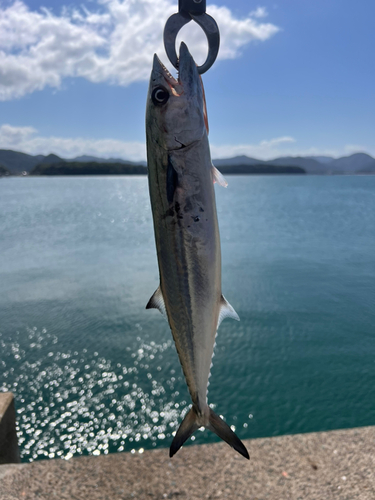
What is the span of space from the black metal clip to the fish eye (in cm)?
17

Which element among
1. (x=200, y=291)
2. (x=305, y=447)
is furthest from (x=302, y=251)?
(x=200, y=291)

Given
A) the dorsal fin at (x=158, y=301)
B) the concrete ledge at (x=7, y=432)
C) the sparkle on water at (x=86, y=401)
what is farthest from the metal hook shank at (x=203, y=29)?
the sparkle on water at (x=86, y=401)

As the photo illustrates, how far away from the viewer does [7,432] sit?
4.00m

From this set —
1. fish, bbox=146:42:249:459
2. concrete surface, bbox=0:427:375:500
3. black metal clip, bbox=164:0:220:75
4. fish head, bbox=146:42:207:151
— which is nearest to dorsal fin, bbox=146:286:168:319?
fish, bbox=146:42:249:459

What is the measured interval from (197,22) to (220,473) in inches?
131

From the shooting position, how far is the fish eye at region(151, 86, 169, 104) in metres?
1.61

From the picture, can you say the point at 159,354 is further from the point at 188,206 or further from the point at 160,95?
the point at 160,95

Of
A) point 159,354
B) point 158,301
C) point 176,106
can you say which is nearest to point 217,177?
point 176,106

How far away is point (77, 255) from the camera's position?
17.1 m

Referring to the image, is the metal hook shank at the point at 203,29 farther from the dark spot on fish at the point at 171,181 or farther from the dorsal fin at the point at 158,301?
the dorsal fin at the point at 158,301

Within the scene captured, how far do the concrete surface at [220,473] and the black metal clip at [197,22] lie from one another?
10.3 ft

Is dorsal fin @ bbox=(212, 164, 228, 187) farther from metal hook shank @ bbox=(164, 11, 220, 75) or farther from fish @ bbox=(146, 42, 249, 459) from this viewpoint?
metal hook shank @ bbox=(164, 11, 220, 75)

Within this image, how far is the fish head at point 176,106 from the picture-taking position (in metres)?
1.59

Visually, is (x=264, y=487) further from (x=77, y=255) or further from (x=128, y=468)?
(x=77, y=255)
